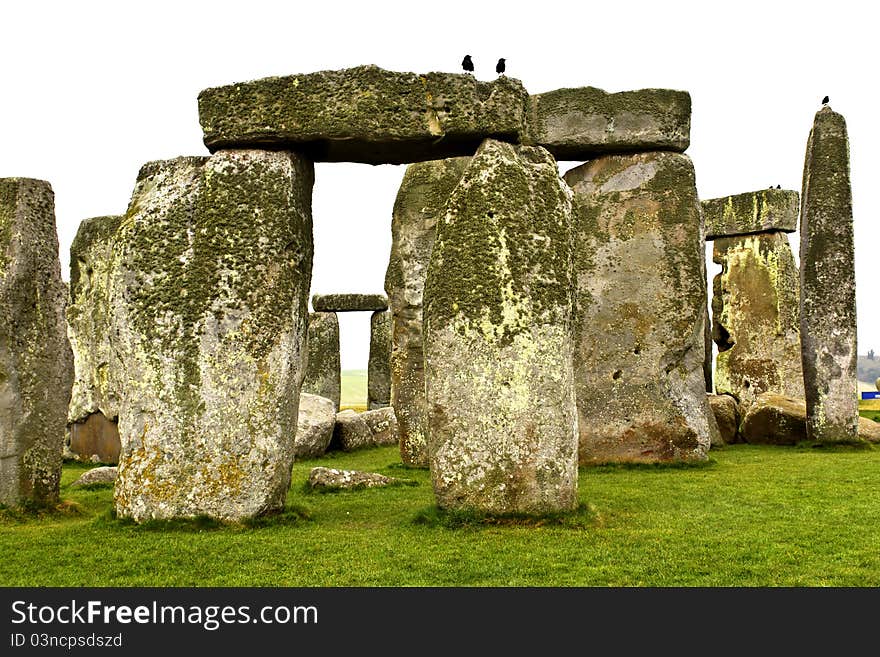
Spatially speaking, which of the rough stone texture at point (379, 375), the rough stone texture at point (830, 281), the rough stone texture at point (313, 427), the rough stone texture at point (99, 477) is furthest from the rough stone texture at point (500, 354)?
the rough stone texture at point (379, 375)

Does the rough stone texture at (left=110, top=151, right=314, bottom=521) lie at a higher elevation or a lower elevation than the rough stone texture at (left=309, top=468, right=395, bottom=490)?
higher

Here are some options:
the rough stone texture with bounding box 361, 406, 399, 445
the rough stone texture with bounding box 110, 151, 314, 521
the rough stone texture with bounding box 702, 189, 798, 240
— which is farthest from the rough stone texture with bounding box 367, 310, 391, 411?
the rough stone texture with bounding box 110, 151, 314, 521

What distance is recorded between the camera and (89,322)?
42.3 feet

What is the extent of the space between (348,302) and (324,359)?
5.39 ft

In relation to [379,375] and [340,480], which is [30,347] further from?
[379,375]

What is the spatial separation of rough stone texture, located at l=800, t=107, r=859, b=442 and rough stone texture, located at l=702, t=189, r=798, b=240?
4472 millimetres

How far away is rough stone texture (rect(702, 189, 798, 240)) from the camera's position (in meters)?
17.0

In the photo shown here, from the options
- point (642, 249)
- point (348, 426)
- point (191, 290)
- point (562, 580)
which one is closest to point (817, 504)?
point (562, 580)

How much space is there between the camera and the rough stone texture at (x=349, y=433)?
13.7m

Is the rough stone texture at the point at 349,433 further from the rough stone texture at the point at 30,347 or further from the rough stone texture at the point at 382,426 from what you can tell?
the rough stone texture at the point at 30,347

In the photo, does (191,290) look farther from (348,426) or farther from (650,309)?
(348,426)

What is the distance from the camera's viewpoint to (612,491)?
8.69 meters

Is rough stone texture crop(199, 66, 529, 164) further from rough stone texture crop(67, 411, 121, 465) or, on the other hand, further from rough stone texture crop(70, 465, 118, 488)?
rough stone texture crop(67, 411, 121, 465)

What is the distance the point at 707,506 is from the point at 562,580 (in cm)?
296
